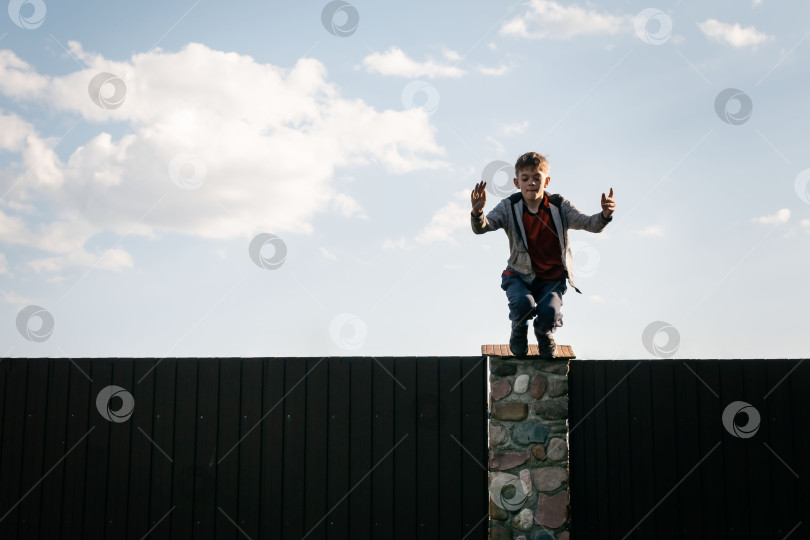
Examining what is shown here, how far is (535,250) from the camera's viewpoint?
18.9 ft

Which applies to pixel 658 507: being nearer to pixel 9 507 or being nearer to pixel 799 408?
pixel 799 408

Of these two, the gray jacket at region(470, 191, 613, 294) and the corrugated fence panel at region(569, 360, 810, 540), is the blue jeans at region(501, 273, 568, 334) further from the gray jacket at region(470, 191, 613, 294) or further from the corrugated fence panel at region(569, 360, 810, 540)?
the corrugated fence panel at region(569, 360, 810, 540)

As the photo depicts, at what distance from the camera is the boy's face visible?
18.5ft

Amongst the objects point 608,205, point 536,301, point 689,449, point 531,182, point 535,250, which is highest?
point 531,182

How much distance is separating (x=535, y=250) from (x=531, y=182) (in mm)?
527

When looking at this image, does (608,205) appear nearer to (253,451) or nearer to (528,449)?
(528,449)

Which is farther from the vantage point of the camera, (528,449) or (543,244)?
(543,244)

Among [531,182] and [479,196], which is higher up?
[531,182]

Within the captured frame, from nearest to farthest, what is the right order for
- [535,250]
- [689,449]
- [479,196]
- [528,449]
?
[479,196] → [528,449] → [535,250] → [689,449]

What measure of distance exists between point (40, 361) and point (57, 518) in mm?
1305

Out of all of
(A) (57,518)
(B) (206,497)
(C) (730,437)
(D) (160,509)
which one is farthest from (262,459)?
(C) (730,437)

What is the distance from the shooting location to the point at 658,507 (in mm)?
5820

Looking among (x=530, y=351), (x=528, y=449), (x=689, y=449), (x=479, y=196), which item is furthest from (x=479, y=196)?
(x=689, y=449)

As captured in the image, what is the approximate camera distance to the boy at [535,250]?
5.63 metres
